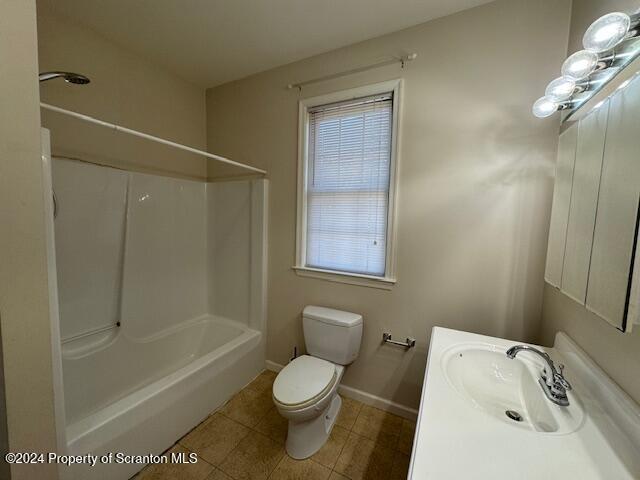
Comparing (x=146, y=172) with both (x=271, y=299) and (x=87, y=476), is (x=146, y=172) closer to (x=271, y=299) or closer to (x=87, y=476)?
(x=271, y=299)

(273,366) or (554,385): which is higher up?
(554,385)

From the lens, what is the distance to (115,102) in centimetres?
180

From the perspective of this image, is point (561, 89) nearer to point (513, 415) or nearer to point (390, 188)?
point (390, 188)

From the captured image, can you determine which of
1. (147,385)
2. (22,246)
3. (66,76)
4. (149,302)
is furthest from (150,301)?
(66,76)

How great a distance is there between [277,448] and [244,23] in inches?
102

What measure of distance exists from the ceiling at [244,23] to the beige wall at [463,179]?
0.31 feet

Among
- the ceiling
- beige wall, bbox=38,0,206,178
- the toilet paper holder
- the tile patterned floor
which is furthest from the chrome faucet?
beige wall, bbox=38,0,206,178

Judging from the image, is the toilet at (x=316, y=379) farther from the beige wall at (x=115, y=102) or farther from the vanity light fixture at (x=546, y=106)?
the beige wall at (x=115, y=102)

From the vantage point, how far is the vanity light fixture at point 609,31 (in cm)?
70

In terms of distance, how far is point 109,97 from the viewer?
177 cm


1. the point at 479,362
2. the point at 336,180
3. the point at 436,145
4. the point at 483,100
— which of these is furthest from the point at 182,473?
the point at 483,100

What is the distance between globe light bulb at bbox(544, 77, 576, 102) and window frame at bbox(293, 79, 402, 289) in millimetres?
733

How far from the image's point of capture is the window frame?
1.61 meters

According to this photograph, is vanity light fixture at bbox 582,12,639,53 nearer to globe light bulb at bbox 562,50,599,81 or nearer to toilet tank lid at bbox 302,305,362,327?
globe light bulb at bbox 562,50,599,81
